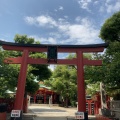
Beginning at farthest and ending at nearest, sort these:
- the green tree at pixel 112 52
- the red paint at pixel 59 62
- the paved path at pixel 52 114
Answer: the paved path at pixel 52 114, the red paint at pixel 59 62, the green tree at pixel 112 52

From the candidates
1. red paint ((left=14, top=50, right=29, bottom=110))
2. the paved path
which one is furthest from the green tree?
red paint ((left=14, top=50, right=29, bottom=110))

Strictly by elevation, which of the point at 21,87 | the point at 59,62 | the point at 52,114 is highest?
the point at 59,62

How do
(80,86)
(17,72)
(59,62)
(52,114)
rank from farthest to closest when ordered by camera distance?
(52,114)
(59,62)
(17,72)
(80,86)

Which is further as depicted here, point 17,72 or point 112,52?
point 17,72

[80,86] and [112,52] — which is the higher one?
[112,52]

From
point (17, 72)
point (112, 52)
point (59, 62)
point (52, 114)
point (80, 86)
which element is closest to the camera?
point (112, 52)

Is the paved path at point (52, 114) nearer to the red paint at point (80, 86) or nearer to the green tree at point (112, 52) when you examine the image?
the red paint at point (80, 86)

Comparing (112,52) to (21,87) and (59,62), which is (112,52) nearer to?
(59,62)

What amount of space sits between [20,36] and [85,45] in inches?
460

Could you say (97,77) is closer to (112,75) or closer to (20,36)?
(112,75)

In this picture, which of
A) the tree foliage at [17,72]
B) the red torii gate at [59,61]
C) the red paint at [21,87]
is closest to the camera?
the tree foliage at [17,72]

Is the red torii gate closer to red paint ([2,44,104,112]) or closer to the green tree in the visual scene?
red paint ([2,44,104,112])

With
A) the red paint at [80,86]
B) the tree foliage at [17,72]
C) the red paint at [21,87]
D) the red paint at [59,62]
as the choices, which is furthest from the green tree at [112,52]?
the tree foliage at [17,72]

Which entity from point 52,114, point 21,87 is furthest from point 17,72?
point 52,114
